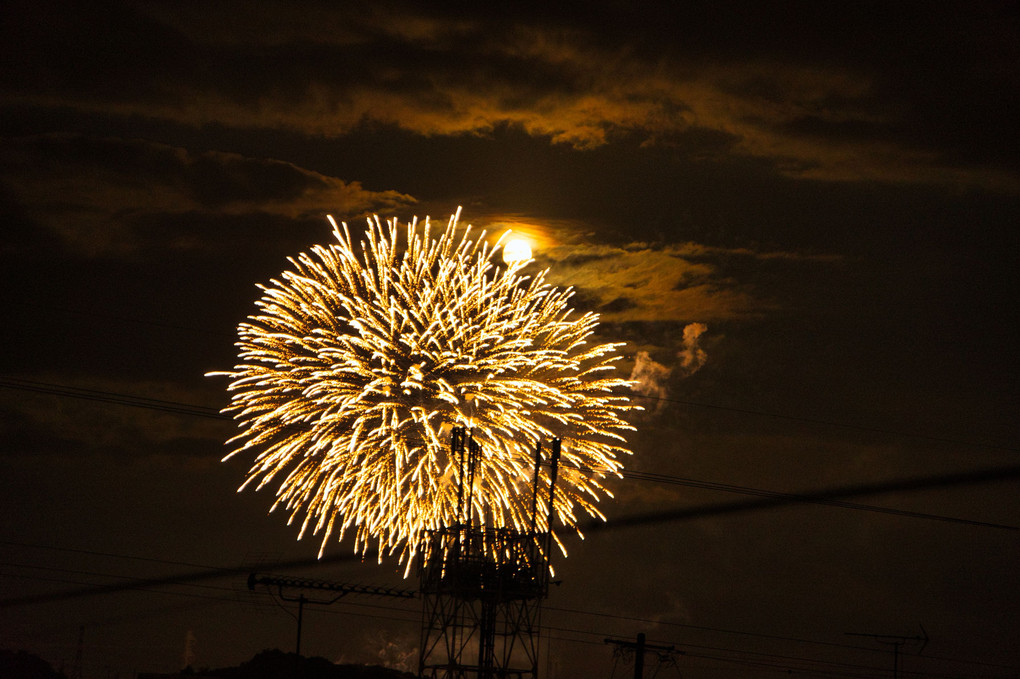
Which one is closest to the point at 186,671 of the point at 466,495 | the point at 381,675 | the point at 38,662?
the point at 381,675

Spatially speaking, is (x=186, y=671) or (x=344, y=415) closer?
(x=344, y=415)

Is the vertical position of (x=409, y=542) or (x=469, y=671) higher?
(x=409, y=542)

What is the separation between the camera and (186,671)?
12625 cm

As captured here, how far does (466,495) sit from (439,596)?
5323mm

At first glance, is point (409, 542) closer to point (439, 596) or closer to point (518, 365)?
point (439, 596)

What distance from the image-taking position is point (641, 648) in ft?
232

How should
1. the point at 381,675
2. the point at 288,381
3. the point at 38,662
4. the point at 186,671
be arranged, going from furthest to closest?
the point at 38,662
the point at 381,675
the point at 186,671
the point at 288,381

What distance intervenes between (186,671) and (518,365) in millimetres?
86509

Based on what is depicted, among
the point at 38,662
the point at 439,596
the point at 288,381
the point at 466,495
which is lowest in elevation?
the point at 38,662

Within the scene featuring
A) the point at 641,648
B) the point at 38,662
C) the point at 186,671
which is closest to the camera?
the point at 641,648

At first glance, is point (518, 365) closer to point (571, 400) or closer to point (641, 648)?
point (571, 400)

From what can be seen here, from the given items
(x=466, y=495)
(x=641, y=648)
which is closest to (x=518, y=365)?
(x=466, y=495)

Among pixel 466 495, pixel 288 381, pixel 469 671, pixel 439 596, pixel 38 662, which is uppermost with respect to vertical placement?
pixel 288 381

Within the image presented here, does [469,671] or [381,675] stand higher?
[469,671]
